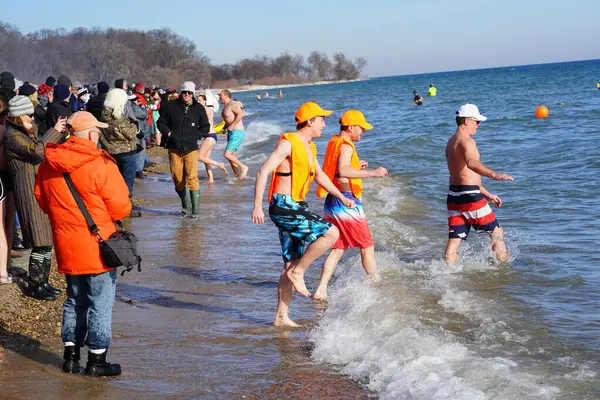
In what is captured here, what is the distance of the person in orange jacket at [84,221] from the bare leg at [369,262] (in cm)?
293

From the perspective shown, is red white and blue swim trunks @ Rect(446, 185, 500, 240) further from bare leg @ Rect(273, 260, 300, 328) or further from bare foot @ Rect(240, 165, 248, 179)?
bare foot @ Rect(240, 165, 248, 179)

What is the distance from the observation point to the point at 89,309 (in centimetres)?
516

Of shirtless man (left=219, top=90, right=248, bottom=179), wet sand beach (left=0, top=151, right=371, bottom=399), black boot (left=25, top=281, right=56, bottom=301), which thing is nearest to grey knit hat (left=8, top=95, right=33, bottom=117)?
black boot (left=25, top=281, right=56, bottom=301)

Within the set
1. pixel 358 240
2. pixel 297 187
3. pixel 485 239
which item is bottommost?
pixel 485 239

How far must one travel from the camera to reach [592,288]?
25.1 feet

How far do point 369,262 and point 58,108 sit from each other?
4318mm

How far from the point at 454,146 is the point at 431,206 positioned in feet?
16.3

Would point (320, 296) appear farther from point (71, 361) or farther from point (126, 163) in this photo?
point (126, 163)

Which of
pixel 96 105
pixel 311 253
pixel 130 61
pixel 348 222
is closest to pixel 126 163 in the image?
pixel 96 105

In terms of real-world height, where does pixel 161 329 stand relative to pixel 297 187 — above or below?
below

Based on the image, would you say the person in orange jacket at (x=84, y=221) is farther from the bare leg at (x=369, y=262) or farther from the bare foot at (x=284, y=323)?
the bare leg at (x=369, y=262)

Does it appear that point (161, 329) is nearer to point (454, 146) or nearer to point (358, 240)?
point (358, 240)

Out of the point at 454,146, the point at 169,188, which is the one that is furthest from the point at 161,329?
the point at 169,188

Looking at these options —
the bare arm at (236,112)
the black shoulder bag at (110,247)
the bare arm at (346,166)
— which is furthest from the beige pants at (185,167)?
the black shoulder bag at (110,247)
